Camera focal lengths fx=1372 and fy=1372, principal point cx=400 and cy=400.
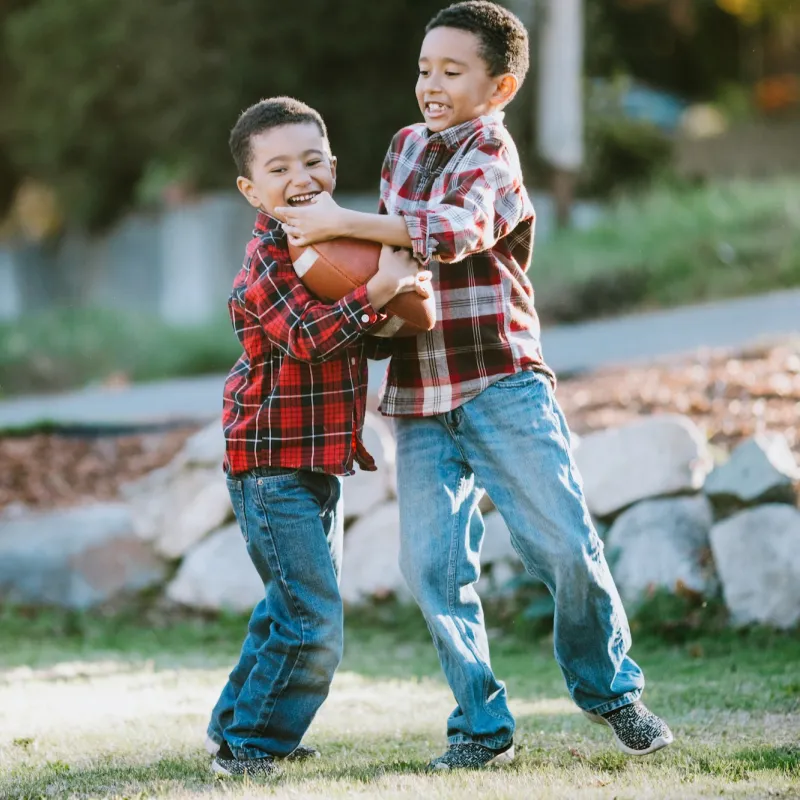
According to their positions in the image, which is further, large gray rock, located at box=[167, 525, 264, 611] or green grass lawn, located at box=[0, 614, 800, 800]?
large gray rock, located at box=[167, 525, 264, 611]

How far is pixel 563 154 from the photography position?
15195 millimetres

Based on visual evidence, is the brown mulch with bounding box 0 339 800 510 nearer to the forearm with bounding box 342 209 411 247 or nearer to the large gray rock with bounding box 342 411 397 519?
the large gray rock with bounding box 342 411 397 519

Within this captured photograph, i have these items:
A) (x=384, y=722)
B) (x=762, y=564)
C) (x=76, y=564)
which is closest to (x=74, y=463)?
(x=76, y=564)

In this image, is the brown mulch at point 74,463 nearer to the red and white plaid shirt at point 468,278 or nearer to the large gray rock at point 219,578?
the large gray rock at point 219,578

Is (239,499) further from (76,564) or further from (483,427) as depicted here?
(76,564)

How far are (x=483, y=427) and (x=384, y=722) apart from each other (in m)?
1.26

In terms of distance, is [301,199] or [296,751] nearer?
[301,199]

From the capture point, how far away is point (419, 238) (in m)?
3.25

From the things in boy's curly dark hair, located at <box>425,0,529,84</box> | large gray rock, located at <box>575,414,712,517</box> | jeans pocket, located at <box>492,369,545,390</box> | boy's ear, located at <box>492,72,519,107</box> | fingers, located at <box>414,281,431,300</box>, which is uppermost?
boy's curly dark hair, located at <box>425,0,529,84</box>

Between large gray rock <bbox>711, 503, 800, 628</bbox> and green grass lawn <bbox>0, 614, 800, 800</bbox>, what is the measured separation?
13 cm

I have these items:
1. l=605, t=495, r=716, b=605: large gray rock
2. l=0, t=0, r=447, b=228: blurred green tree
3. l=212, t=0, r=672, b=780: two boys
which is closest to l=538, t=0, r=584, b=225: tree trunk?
l=0, t=0, r=447, b=228: blurred green tree

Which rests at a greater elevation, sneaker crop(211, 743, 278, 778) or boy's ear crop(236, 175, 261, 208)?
boy's ear crop(236, 175, 261, 208)

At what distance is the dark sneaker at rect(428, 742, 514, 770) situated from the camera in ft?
11.3

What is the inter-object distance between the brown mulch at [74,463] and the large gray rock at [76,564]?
81 centimetres
